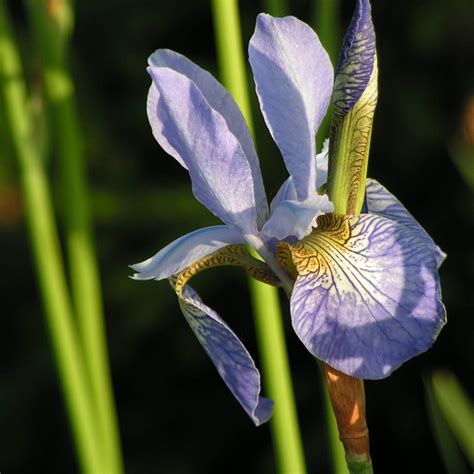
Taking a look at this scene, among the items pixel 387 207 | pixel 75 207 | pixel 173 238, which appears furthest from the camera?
pixel 173 238

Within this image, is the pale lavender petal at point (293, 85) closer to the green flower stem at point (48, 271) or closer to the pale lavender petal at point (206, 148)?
the pale lavender petal at point (206, 148)

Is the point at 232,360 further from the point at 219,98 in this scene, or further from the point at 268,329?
the point at 268,329

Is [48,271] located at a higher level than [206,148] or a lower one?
lower

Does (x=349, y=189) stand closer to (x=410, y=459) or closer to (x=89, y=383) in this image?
(x=89, y=383)

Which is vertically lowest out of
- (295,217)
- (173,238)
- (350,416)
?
(173,238)

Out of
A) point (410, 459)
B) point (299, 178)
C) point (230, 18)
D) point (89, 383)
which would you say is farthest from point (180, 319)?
point (299, 178)

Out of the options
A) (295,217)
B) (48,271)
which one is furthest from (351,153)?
(48,271)
